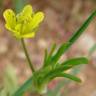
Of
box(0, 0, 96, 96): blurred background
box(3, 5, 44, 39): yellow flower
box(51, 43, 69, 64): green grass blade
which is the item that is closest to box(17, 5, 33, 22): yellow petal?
box(3, 5, 44, 39): yellow flower

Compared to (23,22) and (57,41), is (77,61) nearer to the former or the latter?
(23,22)

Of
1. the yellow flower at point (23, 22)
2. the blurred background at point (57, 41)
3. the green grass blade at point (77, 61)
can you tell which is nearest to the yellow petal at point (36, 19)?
the yellow flower at point (23, 22)

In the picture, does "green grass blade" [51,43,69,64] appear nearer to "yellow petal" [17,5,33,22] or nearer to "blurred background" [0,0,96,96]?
"yellow petal" [17,5,33,22]

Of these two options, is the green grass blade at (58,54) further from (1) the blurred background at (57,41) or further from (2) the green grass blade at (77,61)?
(1) the blurred background at (57,41)

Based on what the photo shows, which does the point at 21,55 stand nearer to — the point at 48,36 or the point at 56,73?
the point at 48,36

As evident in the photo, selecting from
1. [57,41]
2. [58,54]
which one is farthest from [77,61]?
[57,41]
